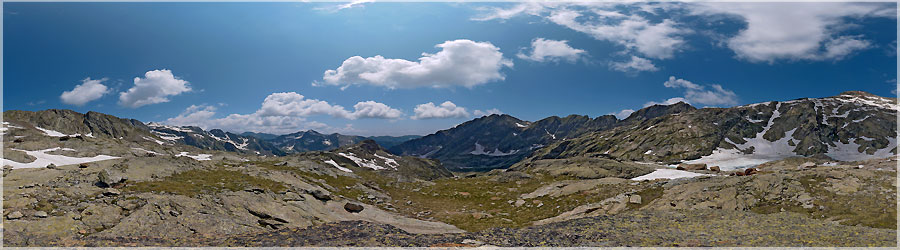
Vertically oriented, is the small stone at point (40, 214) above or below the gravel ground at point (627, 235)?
above

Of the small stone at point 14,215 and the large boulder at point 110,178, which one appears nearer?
the small stone at point 14,215

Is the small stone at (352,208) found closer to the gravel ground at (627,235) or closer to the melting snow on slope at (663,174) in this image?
the gravel ground at (627,235)

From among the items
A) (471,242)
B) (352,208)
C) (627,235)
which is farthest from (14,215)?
(627,235)

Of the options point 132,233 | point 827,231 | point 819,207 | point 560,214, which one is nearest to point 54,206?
→ point 132,233

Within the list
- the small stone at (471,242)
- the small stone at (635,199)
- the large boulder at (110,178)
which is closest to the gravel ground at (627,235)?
the small stone at (471,242)

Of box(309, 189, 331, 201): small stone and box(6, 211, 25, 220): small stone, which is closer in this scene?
box(6, 211, 25, 220): small stone

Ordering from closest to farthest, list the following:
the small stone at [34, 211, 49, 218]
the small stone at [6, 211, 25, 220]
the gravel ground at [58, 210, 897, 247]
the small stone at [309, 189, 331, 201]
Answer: the gravel ground at [58, 210, 897, 247]
the small stone at [6, 211, 25, 220]
the small stone at [34, 211, 49, 218]
the small stone at [309, 189, 331, 201]

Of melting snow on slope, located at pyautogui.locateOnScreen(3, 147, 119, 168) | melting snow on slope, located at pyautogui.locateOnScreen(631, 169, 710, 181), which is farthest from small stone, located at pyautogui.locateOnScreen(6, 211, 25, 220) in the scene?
melting snow on slope, located at pyautogui.locateOnScreen(631, 169, 710, 181)

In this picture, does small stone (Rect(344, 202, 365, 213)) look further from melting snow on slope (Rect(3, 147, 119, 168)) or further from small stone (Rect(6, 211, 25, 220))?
melting snow on slope (Rect(3, 147, 119, 168))

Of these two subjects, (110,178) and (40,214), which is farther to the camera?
(110,178)

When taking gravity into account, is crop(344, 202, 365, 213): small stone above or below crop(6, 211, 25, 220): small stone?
below

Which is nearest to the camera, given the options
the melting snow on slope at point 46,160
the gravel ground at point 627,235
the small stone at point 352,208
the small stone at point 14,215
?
the gravel ground at point 627,235

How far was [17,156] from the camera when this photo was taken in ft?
187

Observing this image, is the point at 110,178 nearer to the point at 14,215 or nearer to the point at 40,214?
the point at 40,214
